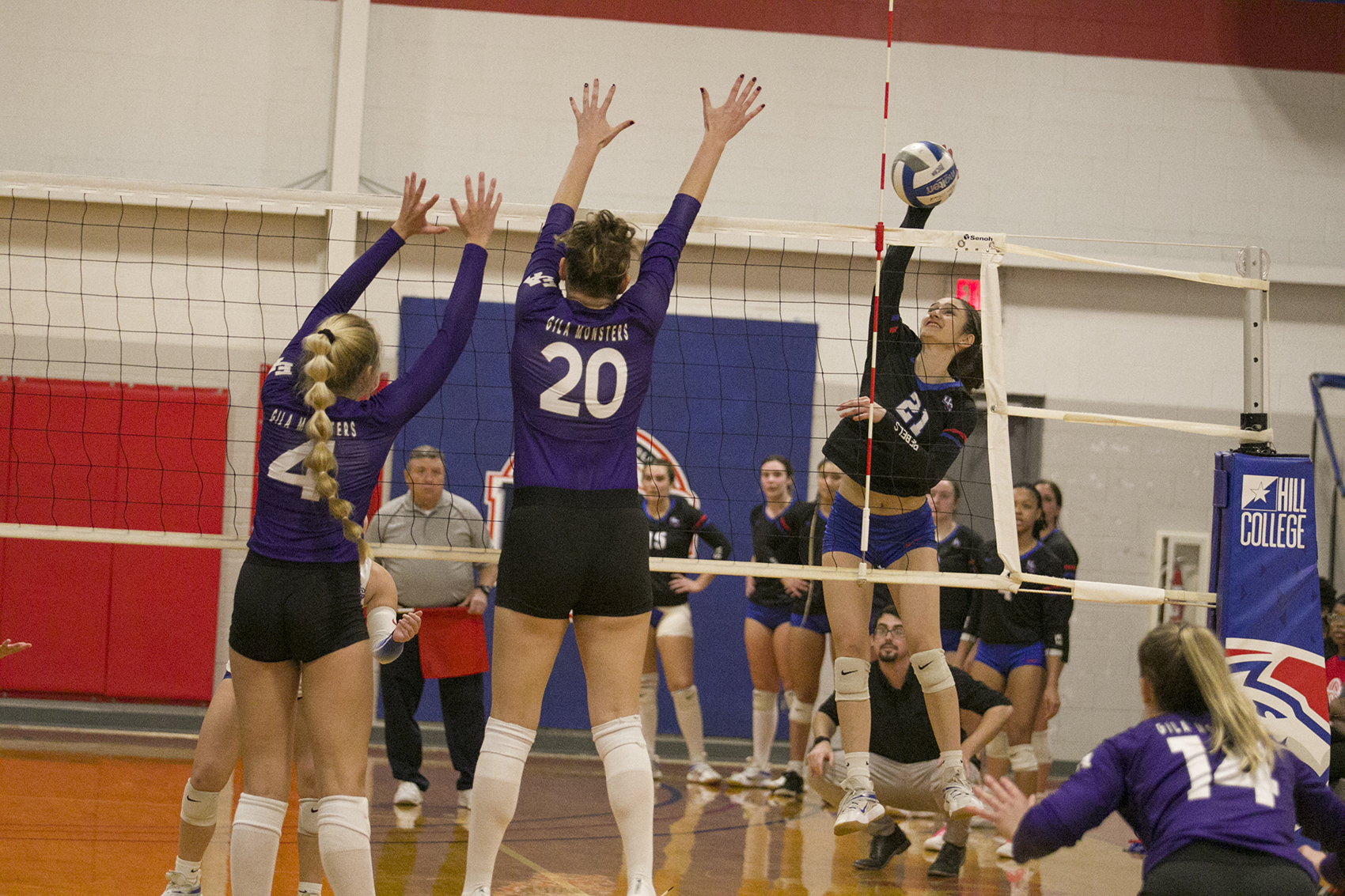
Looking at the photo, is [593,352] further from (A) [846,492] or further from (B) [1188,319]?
(B) [1188,319]

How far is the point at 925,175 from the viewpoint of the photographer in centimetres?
452

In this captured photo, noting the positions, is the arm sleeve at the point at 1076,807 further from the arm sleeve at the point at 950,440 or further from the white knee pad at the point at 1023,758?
the white knee pad at the point at 1023,758

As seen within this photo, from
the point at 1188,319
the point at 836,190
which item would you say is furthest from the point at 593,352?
the point at 1188,319

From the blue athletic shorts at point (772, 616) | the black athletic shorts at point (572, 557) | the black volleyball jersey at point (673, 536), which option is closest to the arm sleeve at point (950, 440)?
the black athletic shorts at point (572, 557)

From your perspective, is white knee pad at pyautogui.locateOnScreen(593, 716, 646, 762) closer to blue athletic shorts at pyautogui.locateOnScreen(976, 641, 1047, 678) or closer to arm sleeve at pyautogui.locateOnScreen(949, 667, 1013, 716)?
arm sleeve at pyautogui.locateOnScreen(949, 667, 1013, 716)

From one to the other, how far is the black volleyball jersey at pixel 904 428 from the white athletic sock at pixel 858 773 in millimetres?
965

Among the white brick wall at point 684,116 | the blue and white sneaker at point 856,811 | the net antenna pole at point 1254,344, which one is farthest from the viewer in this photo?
the white brick wall at point 684,116

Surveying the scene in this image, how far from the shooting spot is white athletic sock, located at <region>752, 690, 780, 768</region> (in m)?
7.92

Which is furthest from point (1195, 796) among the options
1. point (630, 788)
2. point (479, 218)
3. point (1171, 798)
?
point (479, 218)

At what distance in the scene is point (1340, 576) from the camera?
920 centimetres

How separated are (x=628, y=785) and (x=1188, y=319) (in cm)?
740

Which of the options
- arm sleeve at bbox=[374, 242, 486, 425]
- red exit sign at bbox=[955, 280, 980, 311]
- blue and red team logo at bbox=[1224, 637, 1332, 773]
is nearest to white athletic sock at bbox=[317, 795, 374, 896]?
arm sleeve at bbox=[374, 242, 486, 425]

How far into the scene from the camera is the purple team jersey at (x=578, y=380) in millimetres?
3438

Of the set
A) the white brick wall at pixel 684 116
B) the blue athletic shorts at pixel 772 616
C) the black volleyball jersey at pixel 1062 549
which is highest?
the white brick wall at pixel 684 116
